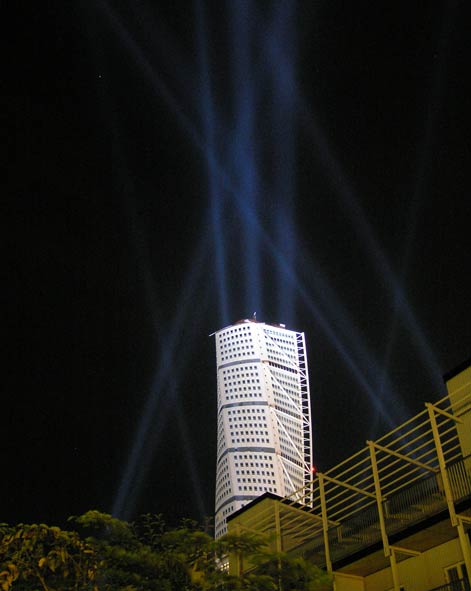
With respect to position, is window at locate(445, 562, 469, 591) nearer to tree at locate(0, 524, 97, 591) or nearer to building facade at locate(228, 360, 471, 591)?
building facade at locate(228, 360, 471, 591)

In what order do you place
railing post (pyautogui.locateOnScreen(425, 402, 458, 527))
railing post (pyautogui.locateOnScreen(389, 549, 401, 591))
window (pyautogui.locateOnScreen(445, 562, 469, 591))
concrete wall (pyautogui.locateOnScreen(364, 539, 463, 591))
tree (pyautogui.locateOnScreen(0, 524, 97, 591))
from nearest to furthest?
tree (pyautogui.locateOnScreen(0, 524, 97, 591)) < railing post (pyautogui.locateOnScreen(425, 402, 458, 527)) < railing post (pyautogui.locateOnScreen(389, 549, 401, 591)) < window (pyautogui.locateOnScreen(445, 562, 469, 591)) < concrete wall (pyautogui.locateOnScreen(364, 539, 463, 591))

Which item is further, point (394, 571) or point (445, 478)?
point (394, 571)

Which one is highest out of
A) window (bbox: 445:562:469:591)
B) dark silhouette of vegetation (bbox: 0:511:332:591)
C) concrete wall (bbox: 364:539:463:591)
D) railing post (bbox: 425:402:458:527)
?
railing post (bbox: 425:402:458:527)

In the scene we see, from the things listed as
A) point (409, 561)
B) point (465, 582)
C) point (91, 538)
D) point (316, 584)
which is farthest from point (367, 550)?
point (91, 538)

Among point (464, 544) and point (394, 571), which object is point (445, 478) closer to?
point (464, 544)

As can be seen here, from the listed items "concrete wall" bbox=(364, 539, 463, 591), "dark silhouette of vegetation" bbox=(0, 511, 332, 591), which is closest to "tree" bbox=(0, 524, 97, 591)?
"dark silhouette of vegetation" bbox=(0, 511, 332, 591)

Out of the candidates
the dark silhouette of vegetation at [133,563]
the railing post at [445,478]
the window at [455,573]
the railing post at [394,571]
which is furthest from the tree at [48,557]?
the window at [455,573]

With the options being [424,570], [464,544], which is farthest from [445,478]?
[424,570]

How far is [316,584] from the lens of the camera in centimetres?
1877

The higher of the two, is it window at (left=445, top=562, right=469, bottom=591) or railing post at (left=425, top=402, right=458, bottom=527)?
railing post at (left=425, top=402, right=458, bottom=527)

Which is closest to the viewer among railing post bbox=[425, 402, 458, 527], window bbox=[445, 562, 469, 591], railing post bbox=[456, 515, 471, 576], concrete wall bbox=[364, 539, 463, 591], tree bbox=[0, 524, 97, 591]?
tree bbox=[0, 524, 97, 591]

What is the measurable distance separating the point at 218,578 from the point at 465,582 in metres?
8.12

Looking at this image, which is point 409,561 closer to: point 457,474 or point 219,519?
point 457,474

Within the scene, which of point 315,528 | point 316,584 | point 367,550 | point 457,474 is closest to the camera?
point 316,584
